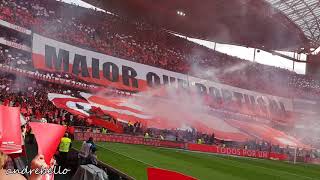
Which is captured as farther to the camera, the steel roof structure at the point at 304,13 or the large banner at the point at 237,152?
the steel roof structure at the point at 304,13

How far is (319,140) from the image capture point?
49844mm

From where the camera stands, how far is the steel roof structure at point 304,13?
47.2 m

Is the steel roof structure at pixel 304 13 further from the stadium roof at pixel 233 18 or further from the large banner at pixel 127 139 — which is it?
the large banner at pixel 127 139

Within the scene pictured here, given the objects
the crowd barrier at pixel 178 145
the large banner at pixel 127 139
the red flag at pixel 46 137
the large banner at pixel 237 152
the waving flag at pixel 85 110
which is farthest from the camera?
the large banner at pixel 237 152

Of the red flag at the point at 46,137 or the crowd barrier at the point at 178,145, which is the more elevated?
the red flag at the point at 46,137

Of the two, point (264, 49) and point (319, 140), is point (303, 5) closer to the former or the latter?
point (264, 49)

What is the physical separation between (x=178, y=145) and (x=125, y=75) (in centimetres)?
976

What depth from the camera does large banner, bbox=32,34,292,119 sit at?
34969 millimetres

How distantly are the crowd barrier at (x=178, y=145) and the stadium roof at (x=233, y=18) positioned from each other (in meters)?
14.4

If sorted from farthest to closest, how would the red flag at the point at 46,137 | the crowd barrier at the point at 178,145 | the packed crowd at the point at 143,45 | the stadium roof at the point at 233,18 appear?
the stadium roof at the point at 233,18, the packed crowd at the point at 143,45, the crowd barrier at the point at 178,145, the red flag at the point at 46,137

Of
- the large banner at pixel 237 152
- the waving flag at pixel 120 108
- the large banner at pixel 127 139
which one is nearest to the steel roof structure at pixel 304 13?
the large banner at pixel 237 152

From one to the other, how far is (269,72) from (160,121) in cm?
2381

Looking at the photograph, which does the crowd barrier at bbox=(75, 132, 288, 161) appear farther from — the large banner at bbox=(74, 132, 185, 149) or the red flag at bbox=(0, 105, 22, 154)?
the red flag at bbox=(0, 105, 22, 154)

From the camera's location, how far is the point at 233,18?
4406 cm
